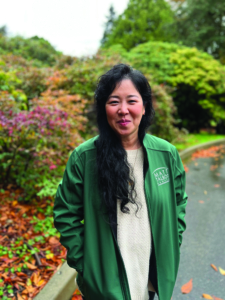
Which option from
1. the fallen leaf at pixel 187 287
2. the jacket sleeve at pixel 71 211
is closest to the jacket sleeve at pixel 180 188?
the jacket sleeve at pixel 71 211

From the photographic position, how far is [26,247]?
114 inches

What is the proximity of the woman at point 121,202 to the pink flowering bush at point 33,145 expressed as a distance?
191cm

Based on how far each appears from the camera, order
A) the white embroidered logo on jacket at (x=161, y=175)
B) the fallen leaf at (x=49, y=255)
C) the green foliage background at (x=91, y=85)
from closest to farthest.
Answer: the white embroidered logo on jacket at (x=161, y=175) → the fallen leaf at (x=49, y=255) → the green foliage background at (x=91, y=85)

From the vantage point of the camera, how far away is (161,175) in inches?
58.8

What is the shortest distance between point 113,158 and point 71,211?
395mm

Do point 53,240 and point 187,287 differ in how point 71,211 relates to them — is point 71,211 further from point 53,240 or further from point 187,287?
point 187,287

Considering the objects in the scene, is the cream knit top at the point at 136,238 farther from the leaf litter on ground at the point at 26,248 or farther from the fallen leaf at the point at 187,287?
the fallen leaf at the point at 187,287

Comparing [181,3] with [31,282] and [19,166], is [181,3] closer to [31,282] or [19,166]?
[19,166]


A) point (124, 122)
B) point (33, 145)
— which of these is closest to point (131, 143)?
point (124, 122)

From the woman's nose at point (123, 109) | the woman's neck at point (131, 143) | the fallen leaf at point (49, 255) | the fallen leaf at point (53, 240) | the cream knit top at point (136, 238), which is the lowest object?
the fallen leaf at point (49, 255)

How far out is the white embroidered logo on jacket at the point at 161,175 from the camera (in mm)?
1474

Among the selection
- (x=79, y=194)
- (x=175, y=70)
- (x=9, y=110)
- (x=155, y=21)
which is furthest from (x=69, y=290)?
(x=155, y=21)

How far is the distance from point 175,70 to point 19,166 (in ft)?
32.0

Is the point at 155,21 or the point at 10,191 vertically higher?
the point at 155,21
